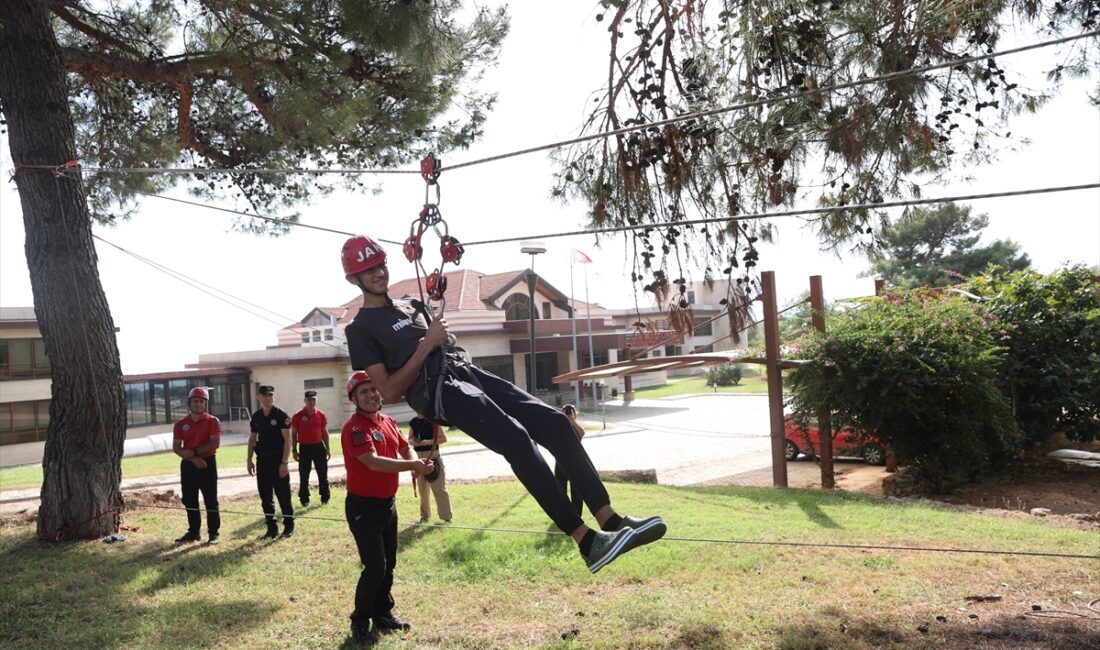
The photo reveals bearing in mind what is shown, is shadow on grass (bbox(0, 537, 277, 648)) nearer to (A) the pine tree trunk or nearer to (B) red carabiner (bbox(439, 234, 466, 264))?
(A) the pine tree trunk

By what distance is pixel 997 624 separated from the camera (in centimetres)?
475

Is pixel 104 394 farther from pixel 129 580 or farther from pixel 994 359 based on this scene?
pixel 994 359

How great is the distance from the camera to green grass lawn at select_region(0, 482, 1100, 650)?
190 inches

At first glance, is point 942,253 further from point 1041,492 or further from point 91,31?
point 91,31

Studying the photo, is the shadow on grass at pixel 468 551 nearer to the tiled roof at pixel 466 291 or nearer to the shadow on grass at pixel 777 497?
the shadow on grass at pixel 777 497

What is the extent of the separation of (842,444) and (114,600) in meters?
12.8

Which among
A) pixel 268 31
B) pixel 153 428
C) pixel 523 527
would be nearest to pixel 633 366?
pixel 523 527

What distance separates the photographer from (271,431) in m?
8.09

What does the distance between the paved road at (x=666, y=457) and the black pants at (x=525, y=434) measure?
731cm

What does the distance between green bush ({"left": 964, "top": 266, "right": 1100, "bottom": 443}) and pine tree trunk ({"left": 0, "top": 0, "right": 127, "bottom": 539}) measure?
40.1ft

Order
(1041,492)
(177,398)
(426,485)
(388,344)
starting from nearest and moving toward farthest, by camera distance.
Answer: (388,344)
(426,485)
(1041,492)
(177,398)

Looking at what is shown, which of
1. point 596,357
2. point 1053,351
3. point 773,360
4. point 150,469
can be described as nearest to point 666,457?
point 773,360

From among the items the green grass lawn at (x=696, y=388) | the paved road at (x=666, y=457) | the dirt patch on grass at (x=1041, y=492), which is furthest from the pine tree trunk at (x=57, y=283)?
the green grass lawn at (x=696, y=388)

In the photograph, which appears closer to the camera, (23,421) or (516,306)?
(23,421)
